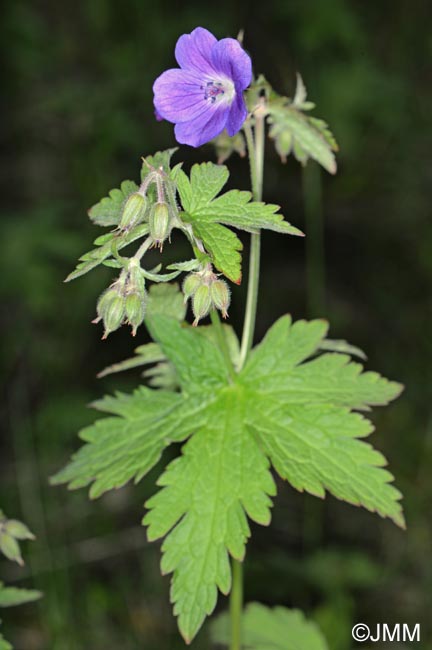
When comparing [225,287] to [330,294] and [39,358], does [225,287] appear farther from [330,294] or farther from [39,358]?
[330,294]

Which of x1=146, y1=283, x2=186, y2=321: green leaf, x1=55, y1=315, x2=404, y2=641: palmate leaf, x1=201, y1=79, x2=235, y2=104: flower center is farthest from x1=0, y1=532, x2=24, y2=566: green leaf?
x1=201, y1=79, x2=235, y2=104: flower center

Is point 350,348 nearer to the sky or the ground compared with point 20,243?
nearer to the ground

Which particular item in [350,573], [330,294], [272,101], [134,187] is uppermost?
[330,294]

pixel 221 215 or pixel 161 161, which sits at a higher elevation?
pixel 161 161

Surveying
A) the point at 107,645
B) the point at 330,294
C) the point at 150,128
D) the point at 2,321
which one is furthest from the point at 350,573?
the point at 150,128

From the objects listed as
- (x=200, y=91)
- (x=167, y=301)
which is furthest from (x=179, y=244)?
(x=200, y=91)

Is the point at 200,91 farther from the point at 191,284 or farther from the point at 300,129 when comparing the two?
the point at 191,284

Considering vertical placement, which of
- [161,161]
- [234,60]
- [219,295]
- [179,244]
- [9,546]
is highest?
[179,244]

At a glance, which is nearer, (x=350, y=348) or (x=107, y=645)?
(x=350, y=348)
